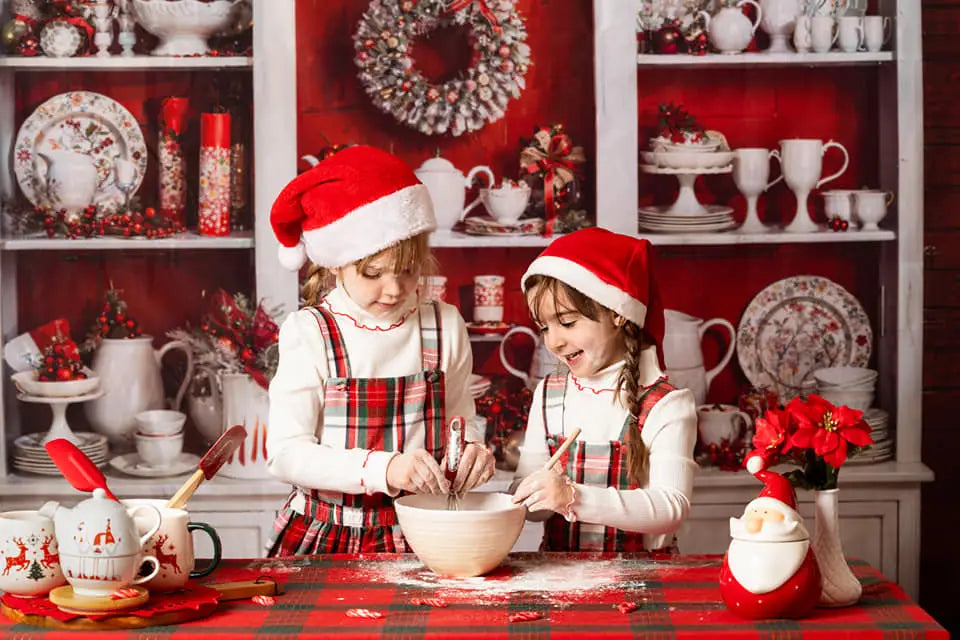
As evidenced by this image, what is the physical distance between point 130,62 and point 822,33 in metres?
1.61

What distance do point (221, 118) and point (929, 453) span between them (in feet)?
6.45

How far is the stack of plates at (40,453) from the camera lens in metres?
2.97

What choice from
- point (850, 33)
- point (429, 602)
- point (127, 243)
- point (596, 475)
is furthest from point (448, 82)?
point (429, 602)

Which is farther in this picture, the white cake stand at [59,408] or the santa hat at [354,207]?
the white cake stand at [59,408]

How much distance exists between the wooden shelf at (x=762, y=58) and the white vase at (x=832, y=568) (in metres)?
1.53

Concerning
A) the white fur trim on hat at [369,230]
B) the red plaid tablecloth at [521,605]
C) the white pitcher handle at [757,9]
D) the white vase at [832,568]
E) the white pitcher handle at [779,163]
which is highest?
the white pitcher handle at [757,9]

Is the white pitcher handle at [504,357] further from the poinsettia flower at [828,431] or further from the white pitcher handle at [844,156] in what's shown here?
the poinsettia flower at [828,431]

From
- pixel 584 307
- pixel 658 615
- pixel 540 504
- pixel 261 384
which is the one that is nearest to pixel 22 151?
pixel 261 384

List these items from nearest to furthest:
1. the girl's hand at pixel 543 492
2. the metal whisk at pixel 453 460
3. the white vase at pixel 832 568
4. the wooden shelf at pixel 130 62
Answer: the white vase at pixel 832 568 → the girl's hand at pixel 543 492 → the metal whisk at pixel 453 460 → the wooden shelf at pixel 130 62

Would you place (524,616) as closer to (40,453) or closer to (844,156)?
(40,453)

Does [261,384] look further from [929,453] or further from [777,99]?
[929,453]

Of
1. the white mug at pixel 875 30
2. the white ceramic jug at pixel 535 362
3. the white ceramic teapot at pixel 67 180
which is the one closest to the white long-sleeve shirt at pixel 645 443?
the white ceramic jug at pixel 535 362

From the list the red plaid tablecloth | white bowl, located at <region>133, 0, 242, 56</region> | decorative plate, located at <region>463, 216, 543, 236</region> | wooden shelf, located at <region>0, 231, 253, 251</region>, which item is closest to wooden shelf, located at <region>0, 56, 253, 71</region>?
white bowl, located at <region>133, 0, 242, 56</region>

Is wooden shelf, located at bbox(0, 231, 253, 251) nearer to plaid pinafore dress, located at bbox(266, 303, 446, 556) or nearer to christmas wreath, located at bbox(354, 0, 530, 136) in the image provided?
christmas wreath, located at bbox(354, 0, 530, 136)
